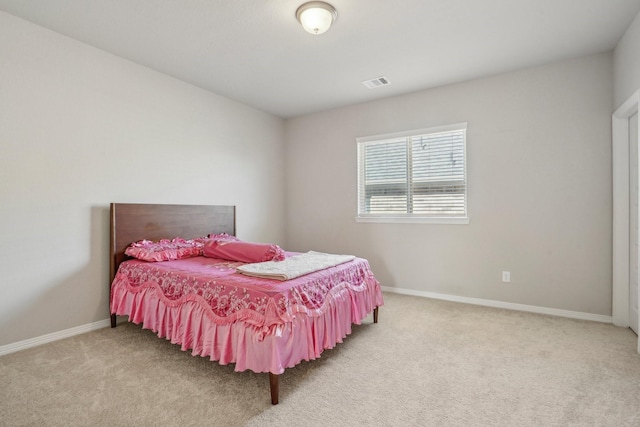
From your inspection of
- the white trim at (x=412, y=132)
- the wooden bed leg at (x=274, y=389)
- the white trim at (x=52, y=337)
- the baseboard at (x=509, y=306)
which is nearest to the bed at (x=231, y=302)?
the wooden bed leg at (x=274, y=389)

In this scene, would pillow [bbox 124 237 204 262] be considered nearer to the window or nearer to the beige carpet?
the beige carpet

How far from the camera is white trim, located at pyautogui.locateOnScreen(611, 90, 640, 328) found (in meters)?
2.88

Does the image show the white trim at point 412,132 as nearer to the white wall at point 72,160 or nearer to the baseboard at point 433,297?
the baseboard at point 433,297

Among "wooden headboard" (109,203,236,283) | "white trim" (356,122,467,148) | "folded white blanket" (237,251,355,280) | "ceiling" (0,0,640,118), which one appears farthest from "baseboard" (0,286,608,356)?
"ceiling" (0,0,640,118)

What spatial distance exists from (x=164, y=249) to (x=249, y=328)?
5.29 feet

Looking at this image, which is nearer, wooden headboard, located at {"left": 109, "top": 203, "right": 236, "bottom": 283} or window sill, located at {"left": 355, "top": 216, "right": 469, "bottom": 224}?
wooden headboard, located at {"left": 109, "top": 203, "right": 236, "bottom": 283}

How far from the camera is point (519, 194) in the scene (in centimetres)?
341

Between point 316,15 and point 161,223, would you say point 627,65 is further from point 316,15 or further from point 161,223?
point 161,223

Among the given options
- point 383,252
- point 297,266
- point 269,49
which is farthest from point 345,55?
point 383,252

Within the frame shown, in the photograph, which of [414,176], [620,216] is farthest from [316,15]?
[620,216]

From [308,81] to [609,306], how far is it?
378 centimetres

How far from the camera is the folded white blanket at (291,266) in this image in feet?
7.21

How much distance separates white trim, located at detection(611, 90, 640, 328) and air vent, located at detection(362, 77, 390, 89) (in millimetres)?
2148

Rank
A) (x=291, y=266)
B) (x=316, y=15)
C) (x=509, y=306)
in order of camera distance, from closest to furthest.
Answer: (x=316, y=15) < (x=291, y=266) < (x=509, y=306)
